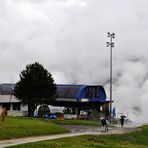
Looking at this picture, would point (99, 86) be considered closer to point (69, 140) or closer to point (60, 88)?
point (60, 88)

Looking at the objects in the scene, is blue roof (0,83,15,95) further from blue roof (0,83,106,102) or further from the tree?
the tree

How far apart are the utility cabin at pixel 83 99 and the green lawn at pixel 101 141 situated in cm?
3833

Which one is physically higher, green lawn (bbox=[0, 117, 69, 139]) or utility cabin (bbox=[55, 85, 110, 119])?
utility cabin (bbox=[55, 85, 110, 119])

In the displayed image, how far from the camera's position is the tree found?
7038 cm

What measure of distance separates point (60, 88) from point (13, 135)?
62136 mm

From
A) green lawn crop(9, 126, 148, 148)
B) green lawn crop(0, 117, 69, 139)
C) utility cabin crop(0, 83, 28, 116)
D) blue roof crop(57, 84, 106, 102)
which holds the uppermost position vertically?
blue roof crop(57, 84, 106, 102)

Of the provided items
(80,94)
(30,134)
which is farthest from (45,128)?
(80,94)

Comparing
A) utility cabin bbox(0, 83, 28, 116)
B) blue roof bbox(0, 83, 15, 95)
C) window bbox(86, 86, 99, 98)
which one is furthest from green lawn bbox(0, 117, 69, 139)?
blue roof bbox(0, 83, 15, 95)

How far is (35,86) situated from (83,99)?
26.4 m

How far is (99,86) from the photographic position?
101m

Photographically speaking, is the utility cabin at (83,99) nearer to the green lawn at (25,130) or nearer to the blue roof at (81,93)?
the blue roof at (81,93)

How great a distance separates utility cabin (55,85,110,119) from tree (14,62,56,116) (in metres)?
19.7

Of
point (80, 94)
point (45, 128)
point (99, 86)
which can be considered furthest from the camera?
point (99, 86)

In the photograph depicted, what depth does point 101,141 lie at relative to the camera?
40.5 metres
